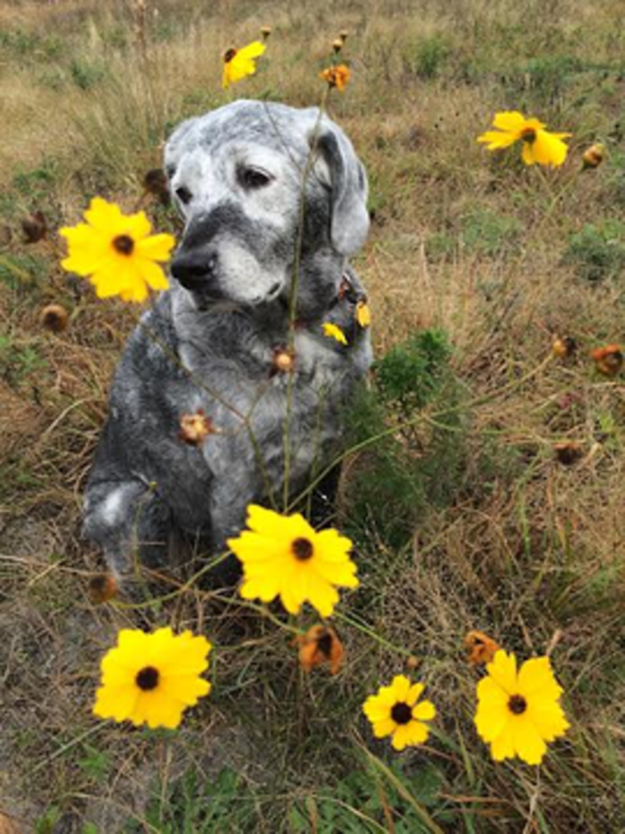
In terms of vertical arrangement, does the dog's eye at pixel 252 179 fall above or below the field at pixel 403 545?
above

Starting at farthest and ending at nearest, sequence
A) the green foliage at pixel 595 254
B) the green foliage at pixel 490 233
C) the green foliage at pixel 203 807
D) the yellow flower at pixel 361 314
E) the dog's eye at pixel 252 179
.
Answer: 1. the green foliage at pixel 490 233
2. the green foliage at pixel 595 254
3. the yellow flower at pixel 361 314
4. the dog's eye at pixel 252 179
5. the green foliage at pixel 203 807

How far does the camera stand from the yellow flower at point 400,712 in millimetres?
1322

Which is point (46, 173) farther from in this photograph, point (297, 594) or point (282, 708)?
point (297, 594)

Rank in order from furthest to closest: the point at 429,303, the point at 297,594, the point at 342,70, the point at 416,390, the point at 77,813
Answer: the point at 429,303, the point at 416,390, the point at 77,813, the point at 342,70, the point at 297,594

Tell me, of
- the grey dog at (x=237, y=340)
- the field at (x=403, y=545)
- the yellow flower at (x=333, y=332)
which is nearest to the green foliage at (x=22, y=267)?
the field at (x=403, y=545)

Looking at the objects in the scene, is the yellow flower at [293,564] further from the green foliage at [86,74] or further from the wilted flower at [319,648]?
the green foliage at [86,74]

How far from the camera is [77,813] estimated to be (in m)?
1.92

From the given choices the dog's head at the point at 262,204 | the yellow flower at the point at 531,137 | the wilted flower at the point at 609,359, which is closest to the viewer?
the wilted flower at the point at 609,359

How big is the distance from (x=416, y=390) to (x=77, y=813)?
4.88 ft

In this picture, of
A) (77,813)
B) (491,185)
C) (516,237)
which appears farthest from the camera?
(491,185)

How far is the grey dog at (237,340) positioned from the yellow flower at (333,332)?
0.02m

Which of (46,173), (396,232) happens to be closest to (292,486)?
(396,232)

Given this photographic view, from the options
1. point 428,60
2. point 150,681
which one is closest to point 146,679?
point 150,681

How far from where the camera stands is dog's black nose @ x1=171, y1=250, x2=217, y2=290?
1723mm
